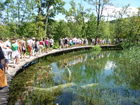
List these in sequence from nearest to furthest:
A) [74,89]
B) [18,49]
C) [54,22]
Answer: [74,89] → [18,49] → [54,22]

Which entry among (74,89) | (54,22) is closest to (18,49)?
(74,89)

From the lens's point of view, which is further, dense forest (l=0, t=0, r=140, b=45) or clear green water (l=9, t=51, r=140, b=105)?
dense forest (l=0, t=0, r=140, b=45)

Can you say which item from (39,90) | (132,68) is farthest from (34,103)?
(132,68)

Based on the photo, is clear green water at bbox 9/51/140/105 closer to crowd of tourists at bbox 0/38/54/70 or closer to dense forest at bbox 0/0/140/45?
crowd of tourists at bbox 0/38/54/70

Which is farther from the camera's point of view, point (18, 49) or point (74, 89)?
point (18, 49)

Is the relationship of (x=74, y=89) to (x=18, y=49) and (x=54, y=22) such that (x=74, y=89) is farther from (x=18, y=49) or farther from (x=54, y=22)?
(x=54, y=22)

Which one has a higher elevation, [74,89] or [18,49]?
[18,49]

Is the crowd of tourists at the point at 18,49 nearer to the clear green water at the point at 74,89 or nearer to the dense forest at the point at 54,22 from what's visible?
the clear green water at the point at 74,89

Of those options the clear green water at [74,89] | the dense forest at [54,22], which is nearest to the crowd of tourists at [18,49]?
the clear green water at [74,89]

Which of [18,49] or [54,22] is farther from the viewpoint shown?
[54,22]

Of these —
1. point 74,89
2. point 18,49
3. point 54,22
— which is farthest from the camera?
point 54,22

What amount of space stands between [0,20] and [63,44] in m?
21.0

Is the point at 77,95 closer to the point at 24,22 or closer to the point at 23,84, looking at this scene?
the point at 23,84

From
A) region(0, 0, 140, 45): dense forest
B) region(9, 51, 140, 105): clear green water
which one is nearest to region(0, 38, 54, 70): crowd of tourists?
region(9, 51, 140, 105): clear green water
